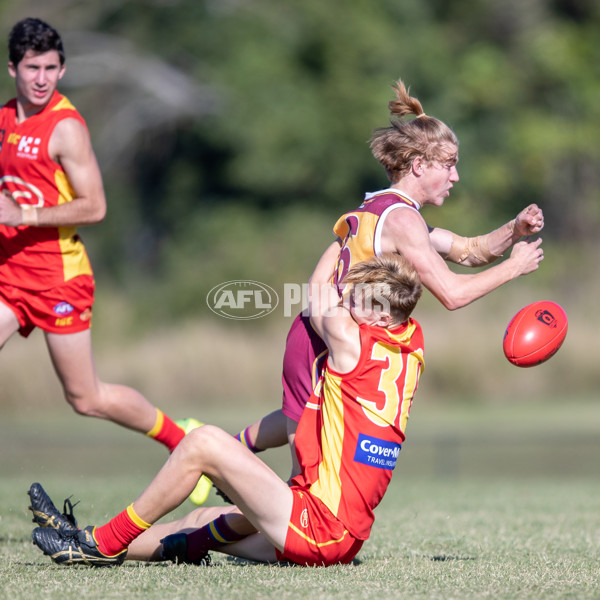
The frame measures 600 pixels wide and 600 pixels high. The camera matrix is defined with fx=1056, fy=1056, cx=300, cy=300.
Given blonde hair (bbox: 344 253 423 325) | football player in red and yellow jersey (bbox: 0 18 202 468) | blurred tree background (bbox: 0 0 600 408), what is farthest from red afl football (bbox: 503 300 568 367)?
blurred tree background (bbox: 0 0 600 408)

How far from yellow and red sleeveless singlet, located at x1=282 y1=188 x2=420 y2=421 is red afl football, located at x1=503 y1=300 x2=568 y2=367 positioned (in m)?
0.74

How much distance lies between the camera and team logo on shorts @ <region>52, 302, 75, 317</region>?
5.48 m

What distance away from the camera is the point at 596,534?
585cm

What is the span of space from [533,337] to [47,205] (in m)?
2.58

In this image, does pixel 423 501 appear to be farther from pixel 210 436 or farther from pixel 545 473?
pixel 545 473

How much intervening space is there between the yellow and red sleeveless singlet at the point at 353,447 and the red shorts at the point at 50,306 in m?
1.73

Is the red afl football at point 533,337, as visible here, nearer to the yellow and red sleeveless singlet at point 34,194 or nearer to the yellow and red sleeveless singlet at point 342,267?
the yellow and red sleeveless singlet at point 342,267

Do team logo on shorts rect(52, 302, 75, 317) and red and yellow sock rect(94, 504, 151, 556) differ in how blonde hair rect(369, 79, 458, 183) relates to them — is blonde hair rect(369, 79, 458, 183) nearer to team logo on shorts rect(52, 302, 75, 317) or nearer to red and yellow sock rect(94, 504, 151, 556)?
team logo on shorts rect(52, 302, 75, 317)

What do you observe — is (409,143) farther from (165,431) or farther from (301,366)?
(165,431)

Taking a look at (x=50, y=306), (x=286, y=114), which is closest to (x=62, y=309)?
(x=50, y=306)

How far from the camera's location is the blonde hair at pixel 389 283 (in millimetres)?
4297

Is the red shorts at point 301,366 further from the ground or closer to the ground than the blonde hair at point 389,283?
closer to the ground

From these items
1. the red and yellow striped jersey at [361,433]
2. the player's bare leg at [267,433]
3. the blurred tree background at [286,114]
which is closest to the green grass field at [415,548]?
the red and yellow striped jersey at [361,433]

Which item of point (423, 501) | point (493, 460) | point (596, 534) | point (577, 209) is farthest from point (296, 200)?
point (596, 534)
